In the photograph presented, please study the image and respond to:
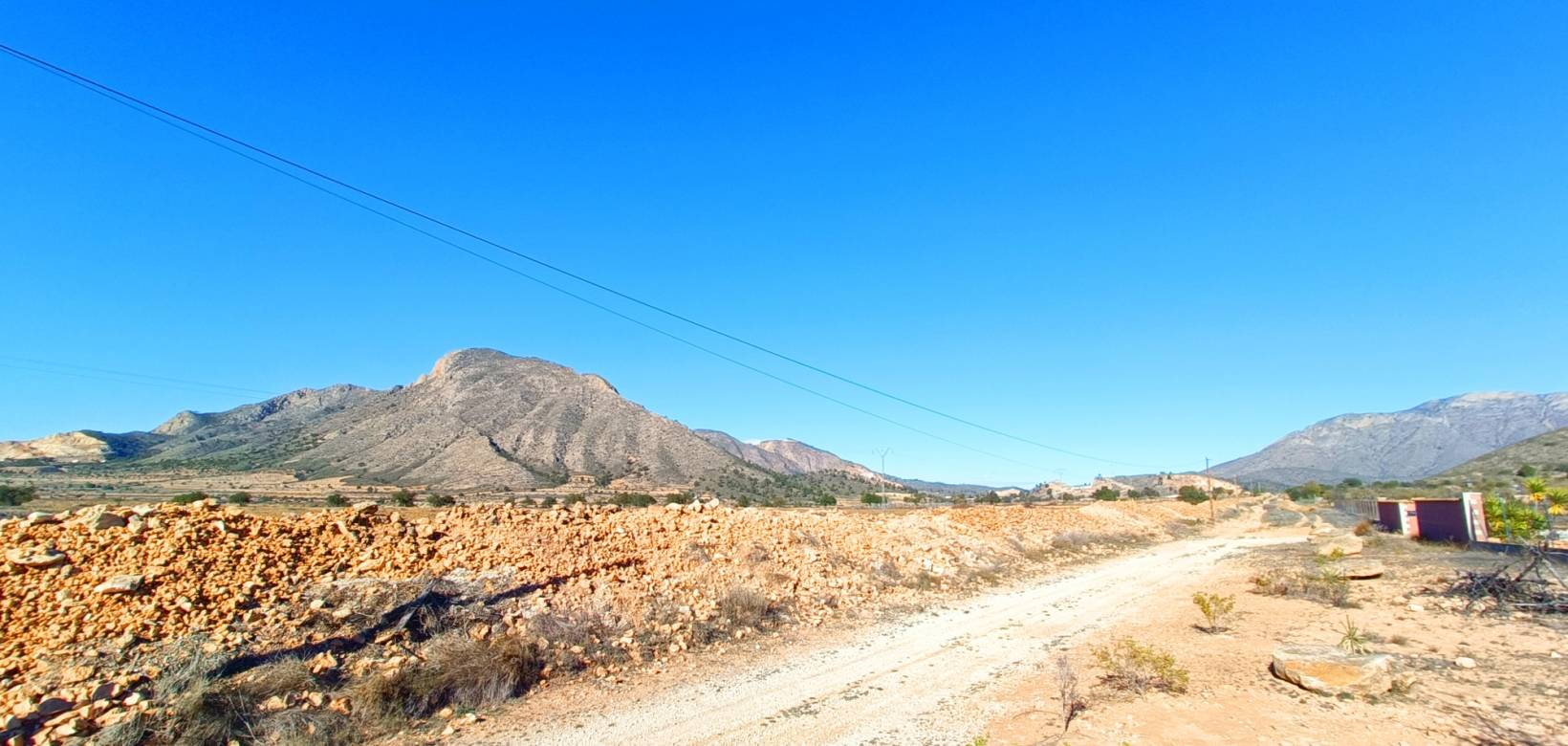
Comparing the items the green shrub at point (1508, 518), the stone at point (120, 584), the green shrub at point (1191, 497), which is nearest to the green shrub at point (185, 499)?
the stone at point (120, 584)

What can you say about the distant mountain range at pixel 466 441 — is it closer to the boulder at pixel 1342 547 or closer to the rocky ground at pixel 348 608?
the rocky ground at pixel 348 608

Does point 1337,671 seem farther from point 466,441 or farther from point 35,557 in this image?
point 466,441

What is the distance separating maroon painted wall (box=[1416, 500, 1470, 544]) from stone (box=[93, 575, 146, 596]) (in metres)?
38.9

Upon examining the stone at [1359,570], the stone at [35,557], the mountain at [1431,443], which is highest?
the mountain at [1431,443]

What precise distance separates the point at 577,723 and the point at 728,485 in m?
71.6

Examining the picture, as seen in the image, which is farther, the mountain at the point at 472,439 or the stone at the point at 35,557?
the mountain at the point at 472,439

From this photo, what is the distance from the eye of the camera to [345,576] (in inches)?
447

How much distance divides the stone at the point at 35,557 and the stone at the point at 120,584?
1.05m

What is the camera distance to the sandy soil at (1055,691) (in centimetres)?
759

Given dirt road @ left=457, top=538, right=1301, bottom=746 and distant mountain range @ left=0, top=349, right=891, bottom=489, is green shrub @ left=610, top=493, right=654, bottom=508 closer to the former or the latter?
distant mountain range @ left=0, top=349, right=891, bottom=489

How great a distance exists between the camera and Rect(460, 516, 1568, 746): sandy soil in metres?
7.59

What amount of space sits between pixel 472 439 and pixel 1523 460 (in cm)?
11159

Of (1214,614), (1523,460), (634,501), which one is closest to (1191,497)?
(1523,460)

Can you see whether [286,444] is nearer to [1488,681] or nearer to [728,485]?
[728,485]
